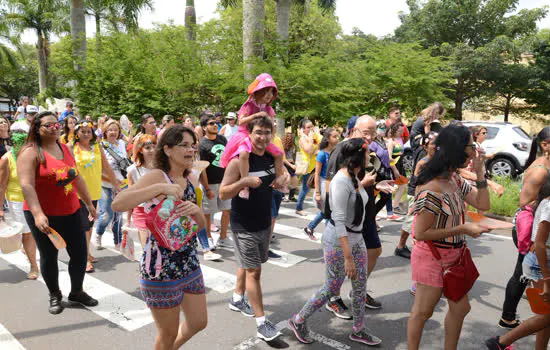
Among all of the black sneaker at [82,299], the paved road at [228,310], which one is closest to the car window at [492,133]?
the paved road at [228,310]

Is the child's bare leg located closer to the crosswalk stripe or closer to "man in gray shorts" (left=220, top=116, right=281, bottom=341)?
"man in gray shorts" (left=220, top=116, right=281, bottom=341)

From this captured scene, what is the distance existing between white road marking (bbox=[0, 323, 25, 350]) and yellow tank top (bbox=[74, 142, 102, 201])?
2063mm

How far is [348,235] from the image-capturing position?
11.0 feet

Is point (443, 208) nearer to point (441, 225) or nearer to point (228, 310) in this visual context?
point (441, 225)

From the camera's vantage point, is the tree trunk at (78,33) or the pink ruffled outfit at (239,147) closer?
the pink ruffled outfit at (239,147)

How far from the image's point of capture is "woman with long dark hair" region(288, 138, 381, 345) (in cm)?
325

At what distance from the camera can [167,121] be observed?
9477mm

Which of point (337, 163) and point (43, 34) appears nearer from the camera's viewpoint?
point (337, 163)

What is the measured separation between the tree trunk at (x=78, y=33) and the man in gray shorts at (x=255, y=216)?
50.7 feet

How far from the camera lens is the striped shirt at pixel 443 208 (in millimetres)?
2695

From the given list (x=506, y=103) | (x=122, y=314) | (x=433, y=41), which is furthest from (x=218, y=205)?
(x=506, y=103)

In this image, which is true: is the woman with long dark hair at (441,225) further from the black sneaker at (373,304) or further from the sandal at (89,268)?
the sandal at (89,268)

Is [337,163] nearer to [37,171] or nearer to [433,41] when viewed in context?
[37,171]

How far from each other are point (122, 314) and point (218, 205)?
2.45 meters
